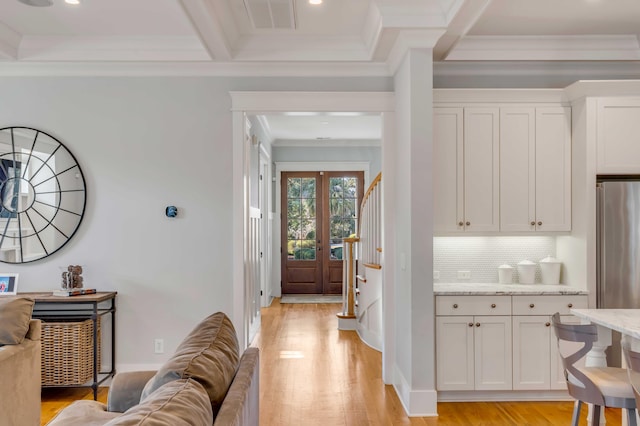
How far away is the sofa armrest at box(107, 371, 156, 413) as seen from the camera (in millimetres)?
2275

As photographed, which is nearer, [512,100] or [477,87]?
[512,100]

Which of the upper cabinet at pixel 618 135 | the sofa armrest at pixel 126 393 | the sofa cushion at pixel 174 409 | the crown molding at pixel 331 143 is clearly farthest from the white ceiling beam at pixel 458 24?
the crown molding at pixel 331 143

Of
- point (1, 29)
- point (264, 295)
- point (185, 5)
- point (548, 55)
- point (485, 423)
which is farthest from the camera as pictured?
point (264, 295)

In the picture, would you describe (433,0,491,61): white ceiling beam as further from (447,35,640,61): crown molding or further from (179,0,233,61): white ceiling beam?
(179,0,233,61): white ceiling beam

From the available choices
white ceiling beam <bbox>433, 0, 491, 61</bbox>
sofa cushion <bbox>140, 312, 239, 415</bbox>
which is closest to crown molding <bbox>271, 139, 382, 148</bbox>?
white ceiling beam <bbox>433, 0, 491, 61</bbox>

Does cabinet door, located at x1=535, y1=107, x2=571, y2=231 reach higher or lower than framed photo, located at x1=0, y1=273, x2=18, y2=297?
higher

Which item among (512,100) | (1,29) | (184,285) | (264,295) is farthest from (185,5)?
(264,295)

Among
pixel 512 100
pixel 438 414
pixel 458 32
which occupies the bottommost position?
pixel 438 414

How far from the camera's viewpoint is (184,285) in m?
4.05

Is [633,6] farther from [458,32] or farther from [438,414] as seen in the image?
[438,414]

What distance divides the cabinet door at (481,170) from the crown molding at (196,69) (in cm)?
89

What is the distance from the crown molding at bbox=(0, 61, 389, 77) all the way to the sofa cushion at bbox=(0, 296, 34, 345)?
2157 mm

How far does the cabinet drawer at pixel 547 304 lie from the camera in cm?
351

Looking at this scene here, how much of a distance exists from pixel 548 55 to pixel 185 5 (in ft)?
9.27
